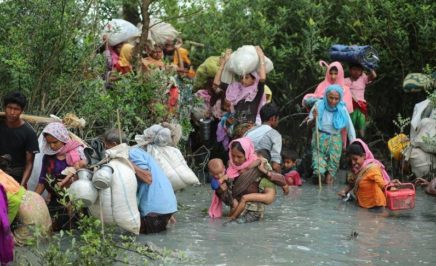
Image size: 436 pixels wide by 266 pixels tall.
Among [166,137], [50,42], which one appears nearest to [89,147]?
[166,137]

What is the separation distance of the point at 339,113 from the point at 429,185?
1.65m

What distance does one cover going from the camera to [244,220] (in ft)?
30.9

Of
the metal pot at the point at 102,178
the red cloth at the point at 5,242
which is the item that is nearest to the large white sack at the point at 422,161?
the metal pot at the point at 102,178

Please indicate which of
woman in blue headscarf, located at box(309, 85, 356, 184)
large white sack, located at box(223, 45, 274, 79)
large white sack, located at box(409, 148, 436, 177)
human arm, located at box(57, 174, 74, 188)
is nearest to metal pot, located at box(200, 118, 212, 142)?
large white sack, located at box(223, 45, 274, 79)

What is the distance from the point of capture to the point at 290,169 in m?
12.7

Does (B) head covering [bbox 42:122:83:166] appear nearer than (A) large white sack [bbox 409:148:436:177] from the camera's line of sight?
Yes

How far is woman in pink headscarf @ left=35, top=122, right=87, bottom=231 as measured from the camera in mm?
8781

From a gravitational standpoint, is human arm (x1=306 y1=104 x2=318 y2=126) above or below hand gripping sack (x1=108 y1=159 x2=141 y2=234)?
above

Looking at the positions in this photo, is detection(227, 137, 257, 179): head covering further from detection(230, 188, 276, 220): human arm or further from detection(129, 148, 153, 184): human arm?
detection(129, 148, 153, 184): human arm

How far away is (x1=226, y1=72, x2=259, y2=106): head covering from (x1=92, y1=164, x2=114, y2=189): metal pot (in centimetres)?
456

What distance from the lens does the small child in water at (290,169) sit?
1235 cm

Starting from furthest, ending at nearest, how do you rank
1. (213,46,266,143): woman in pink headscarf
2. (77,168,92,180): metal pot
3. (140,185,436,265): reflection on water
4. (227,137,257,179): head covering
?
(213,46,266,143): woman in pink headscarf, (227,137,257,179): head covering, (77,168,92,180): metal pot, (140,185,436,265): reflection on water

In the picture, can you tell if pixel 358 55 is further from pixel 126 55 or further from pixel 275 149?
pixel 126 55

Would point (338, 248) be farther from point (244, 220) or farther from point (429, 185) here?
point (429, 185)
